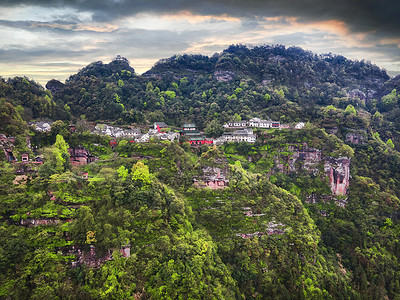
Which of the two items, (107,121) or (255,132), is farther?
(107,121)

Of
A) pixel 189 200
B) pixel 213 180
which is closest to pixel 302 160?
pixel 213 180

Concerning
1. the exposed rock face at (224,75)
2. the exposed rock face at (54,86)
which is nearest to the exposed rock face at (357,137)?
the exposed rock face at (224,75)

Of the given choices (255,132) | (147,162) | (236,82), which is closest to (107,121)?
(147,162)

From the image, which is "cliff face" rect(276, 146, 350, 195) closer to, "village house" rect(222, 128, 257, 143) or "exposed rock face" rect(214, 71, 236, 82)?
"village house" rect(222, 128, 257, 143)

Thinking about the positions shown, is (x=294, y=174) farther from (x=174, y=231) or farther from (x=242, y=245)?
(x=174, y=231)

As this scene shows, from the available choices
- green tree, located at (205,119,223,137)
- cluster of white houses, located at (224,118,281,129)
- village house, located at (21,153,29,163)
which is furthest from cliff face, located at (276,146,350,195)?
village house, located at (21,153,29,163)

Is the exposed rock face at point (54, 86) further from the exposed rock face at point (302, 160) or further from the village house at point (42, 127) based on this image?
the exposed rock face at point (302, 160)
